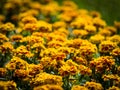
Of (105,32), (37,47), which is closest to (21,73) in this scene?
(37,47)

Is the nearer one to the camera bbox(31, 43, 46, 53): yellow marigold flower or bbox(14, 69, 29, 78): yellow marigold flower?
bbox(14, 69, 29, 78): yellow marigold flower

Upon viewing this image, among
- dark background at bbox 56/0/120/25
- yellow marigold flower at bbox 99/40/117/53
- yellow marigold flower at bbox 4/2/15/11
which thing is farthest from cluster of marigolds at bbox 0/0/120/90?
dark background at bbox 56/0/120/25

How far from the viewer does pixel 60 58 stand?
21.1ft

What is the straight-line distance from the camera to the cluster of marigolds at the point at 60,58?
5.97 meters

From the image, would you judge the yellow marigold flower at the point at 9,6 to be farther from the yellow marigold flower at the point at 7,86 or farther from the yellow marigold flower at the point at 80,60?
the yellow marigold flower at the point at 7,86

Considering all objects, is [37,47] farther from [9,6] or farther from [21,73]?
[9,6]

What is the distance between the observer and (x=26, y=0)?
1092 cm

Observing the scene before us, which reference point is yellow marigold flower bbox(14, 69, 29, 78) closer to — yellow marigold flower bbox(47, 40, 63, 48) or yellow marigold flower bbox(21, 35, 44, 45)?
yellow marigold flower bbox(21, 35, 44, 45)

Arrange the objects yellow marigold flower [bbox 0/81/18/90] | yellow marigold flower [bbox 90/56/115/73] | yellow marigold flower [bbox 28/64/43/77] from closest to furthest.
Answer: yellow marigold flower [bbox 0/81/18/90]
yellow marigold flower [bbox 28/64/43/77]
yellow marigold flower [bbox 90/56/115/73]

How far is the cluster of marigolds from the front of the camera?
19.6 feet

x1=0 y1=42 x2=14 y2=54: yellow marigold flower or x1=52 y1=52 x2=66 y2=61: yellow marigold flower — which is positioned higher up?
x1=0 y1=42 x2=14 y2=54: yellow marigold flower

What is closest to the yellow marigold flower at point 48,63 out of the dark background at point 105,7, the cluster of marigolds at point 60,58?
the cluster of marigolds at point 60,58

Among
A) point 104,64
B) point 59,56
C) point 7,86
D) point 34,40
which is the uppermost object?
point 34,40

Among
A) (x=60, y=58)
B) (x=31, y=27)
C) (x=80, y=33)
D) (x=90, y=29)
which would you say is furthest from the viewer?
(x=90, y=29)
